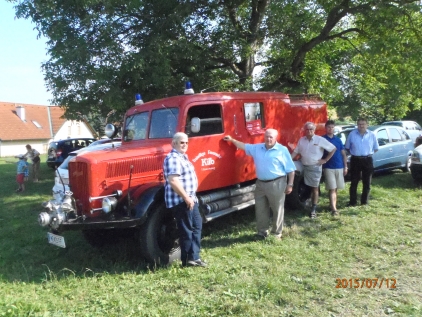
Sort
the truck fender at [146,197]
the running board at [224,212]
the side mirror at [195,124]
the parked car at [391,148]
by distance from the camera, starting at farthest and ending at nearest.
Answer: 1. the parked car at [391,148]
2. the running board at [224,212]
3. the side mirror at [195,124]
4. the truck fender at [146,197]

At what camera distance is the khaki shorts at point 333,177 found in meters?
7.92

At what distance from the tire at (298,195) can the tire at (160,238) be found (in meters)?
3.08

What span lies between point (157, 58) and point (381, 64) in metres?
5.76

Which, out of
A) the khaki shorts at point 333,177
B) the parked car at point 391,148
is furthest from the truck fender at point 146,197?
the parked car at point 391,148

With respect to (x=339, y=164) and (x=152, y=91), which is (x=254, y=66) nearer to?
(x=152, y=91)

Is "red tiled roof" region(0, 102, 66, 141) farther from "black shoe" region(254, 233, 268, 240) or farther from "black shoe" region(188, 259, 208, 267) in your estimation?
"black shoe" region(188, 259, 208, 267)

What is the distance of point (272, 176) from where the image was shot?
6.51 metres

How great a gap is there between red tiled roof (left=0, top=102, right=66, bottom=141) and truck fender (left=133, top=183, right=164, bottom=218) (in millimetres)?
39748

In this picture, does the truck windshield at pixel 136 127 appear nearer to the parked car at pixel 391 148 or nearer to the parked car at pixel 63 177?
the parked car at pixel 63 177

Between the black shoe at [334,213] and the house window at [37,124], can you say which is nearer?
the black shoe at [334,213]

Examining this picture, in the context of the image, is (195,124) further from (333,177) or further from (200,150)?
(333,177)

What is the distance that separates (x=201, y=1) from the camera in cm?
1112

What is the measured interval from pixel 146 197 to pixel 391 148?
29.6 feet
